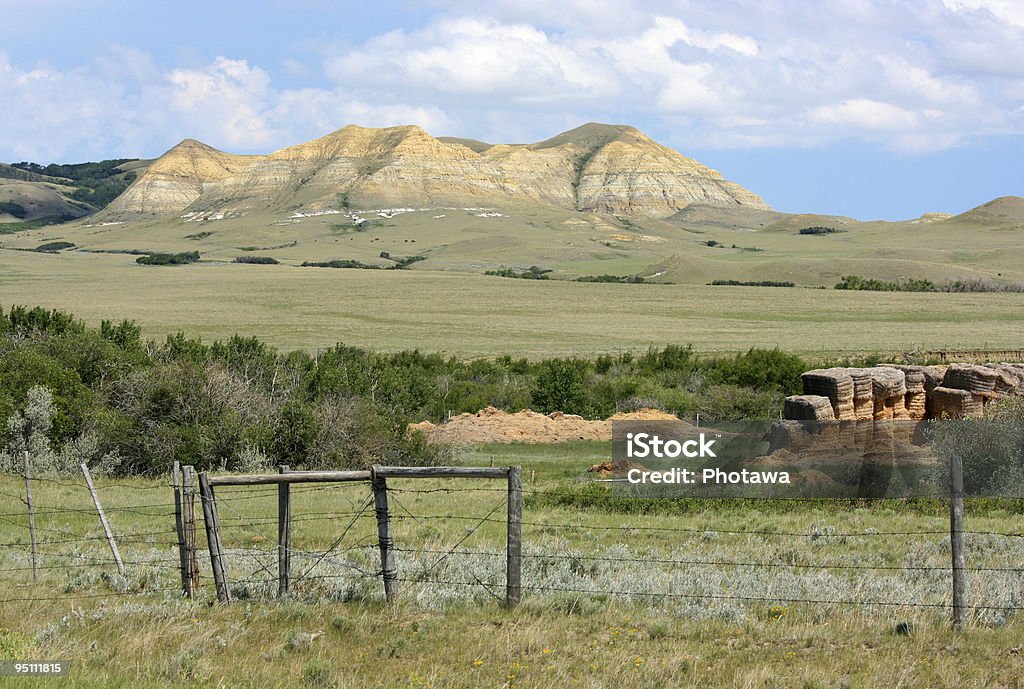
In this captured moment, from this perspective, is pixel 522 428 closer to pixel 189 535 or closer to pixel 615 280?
pixel 189 535

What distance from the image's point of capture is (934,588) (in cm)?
1045

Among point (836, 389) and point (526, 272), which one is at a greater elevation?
point (526, 272)

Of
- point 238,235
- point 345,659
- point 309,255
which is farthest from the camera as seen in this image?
point 238,235

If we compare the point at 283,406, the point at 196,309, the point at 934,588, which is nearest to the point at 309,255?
the point at 196,309

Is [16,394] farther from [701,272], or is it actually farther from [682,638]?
[701,272]

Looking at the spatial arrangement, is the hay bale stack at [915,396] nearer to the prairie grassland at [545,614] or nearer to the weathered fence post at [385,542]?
the prairie grassland at [545,614]

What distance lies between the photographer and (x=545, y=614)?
9305 mm


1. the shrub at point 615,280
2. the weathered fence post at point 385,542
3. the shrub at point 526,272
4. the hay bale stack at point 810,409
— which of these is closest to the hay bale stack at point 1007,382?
the hay bale stack at point 810,409

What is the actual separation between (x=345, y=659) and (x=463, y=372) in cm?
3852

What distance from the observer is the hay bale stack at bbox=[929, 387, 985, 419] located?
77.2 ft

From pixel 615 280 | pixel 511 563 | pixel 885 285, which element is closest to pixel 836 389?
pixel 511 563

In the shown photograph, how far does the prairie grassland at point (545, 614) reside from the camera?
7.72 meters

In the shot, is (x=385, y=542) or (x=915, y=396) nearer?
(x=385, y=542)

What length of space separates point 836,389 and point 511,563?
15049 millimetres
